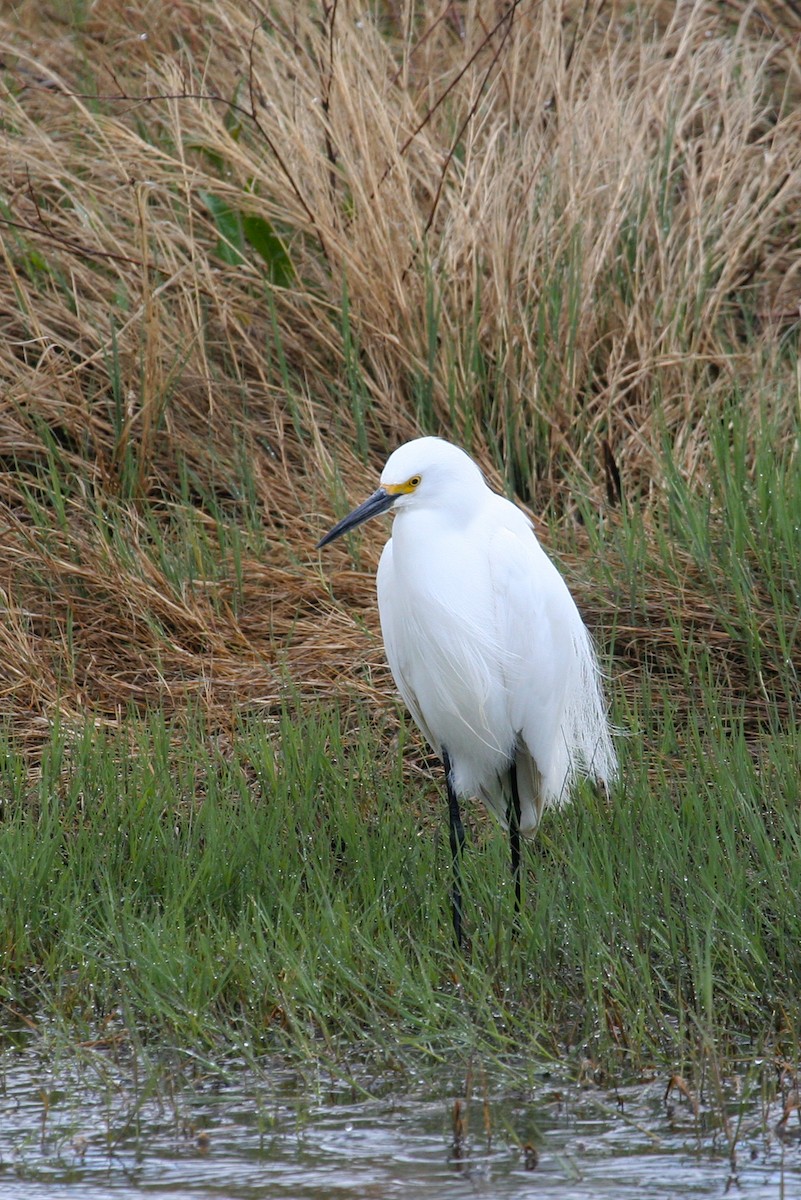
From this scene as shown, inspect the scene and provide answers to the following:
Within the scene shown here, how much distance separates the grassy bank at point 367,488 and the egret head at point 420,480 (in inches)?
29.9

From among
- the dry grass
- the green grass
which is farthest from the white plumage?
the dry grass

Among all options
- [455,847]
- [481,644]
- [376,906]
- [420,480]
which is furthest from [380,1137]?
[420,480]

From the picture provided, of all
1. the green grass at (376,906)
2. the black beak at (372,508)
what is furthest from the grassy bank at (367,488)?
the black beak at (372,508)

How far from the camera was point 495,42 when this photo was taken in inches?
241

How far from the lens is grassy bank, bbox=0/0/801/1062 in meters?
3.00

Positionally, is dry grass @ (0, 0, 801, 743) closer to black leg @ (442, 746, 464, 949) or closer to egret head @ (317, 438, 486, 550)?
black leg @ (442, 746, 464, 949)

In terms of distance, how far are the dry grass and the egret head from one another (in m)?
1.34

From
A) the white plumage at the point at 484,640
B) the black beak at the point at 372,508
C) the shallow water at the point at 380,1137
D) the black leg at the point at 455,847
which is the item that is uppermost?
the black beak at the point at 372,508

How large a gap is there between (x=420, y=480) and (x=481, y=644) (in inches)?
16.5

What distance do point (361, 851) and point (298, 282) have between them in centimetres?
268

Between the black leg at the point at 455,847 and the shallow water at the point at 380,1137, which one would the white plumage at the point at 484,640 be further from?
the shallow water at the point at 380,1137

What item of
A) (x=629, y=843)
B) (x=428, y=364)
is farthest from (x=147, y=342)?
(x=629, y=843)

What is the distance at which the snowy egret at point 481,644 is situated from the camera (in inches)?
129

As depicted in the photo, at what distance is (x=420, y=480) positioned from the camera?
3238 millimetres
